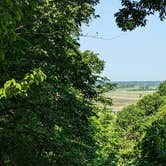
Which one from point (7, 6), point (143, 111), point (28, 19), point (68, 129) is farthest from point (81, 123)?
point (143, 111)

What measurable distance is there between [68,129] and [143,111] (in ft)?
242

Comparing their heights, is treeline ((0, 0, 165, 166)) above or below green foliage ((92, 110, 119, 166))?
above

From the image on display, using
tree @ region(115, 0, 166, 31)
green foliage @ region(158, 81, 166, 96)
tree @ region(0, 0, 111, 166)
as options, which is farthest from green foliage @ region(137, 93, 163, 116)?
tree @ region(115, 0, 166, 31)

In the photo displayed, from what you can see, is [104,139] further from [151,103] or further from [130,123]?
[130,123]

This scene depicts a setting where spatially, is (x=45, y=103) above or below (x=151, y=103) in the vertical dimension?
above

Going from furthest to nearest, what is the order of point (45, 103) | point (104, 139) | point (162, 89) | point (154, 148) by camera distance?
point (162, 89), point (104, 139), point (45, 103), point (154, 148)

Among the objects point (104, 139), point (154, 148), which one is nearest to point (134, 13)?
point (154, 148)

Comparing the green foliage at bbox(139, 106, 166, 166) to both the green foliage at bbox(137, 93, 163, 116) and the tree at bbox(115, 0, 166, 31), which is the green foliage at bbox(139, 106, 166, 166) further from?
the green foliage at bbox(137, 93, 163, 116)

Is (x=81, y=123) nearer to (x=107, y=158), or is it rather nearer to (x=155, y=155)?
(x=155, y=155)

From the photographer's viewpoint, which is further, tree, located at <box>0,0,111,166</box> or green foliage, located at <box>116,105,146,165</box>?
green foliage, located at <box>116,105,146,165</box>

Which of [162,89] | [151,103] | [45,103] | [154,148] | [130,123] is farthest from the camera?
[130,123]

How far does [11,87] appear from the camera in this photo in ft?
32.4

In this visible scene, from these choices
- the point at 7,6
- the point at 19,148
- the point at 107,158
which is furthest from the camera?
the point at 107,158

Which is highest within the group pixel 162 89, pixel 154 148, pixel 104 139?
pixel 162 89
